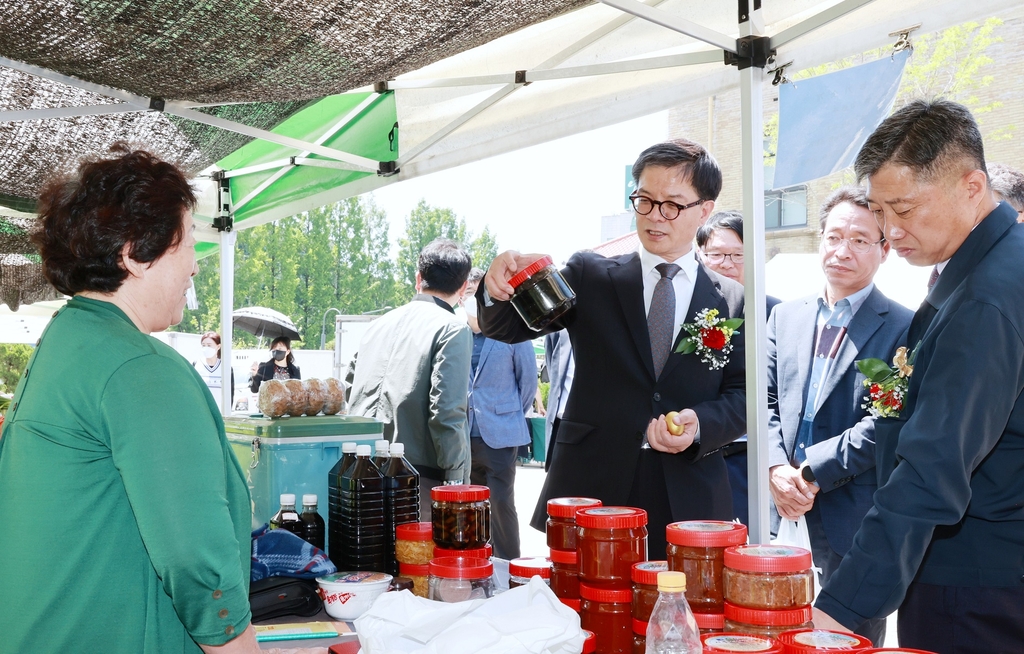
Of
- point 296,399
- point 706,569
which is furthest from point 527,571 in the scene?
point 296,399

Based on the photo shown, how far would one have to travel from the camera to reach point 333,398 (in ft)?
9.52

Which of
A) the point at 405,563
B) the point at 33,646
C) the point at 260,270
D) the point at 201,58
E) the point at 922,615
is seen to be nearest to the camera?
the point at 33,646

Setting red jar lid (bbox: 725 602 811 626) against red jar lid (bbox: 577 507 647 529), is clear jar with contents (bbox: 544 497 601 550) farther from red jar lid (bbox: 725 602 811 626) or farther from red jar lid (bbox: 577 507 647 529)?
red jar lid (bbox: 725 602 811 626)

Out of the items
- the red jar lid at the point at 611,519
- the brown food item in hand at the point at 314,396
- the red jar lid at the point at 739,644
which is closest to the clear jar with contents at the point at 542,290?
the red jar lid at the point at 611,519

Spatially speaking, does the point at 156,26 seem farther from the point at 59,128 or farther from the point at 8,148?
the point at 8,148

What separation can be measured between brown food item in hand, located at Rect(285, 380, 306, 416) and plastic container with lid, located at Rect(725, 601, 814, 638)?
6.05 feet

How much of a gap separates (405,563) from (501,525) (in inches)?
116

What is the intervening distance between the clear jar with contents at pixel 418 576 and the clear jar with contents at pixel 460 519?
0.17 meters

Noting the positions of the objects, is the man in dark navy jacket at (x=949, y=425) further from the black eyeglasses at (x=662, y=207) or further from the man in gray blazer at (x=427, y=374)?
the man in gray blazer at (x=427, y=374)

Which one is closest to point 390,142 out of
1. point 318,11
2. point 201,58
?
point 201,58

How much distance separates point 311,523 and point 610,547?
3.83ft

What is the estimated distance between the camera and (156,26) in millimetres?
2402

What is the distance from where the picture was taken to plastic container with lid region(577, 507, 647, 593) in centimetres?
154

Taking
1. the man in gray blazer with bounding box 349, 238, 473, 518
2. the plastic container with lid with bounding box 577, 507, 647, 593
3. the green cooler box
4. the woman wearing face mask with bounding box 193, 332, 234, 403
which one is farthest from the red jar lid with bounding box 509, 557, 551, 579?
the woman wearing face mask with bounding box 193, 332, 234, 403
